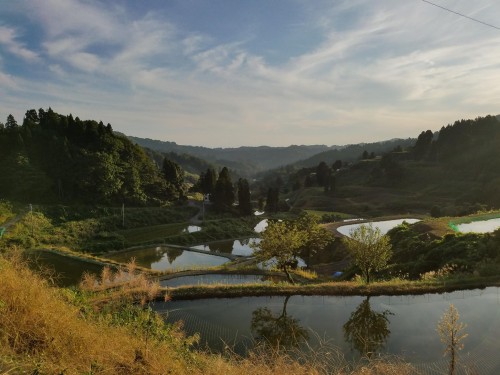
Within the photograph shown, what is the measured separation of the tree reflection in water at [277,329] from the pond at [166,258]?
22796mm

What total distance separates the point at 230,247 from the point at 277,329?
120ft

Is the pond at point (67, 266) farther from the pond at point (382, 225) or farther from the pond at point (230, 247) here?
the pond at point (382, 225)

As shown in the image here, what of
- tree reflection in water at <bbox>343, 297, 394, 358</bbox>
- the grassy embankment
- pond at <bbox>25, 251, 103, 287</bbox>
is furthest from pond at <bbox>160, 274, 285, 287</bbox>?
the grassy embankment

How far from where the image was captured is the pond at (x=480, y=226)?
32.5 metres

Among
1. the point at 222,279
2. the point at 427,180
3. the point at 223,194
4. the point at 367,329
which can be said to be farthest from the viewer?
the point at 427,180

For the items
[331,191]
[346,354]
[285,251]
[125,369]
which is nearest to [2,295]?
[125,369]

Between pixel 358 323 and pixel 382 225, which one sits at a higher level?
pixel 358 323

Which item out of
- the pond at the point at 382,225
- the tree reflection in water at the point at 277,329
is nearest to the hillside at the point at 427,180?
the pond at the point at 382,225

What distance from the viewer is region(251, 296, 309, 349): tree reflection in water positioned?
12448 millimetres

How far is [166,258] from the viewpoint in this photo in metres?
40.6

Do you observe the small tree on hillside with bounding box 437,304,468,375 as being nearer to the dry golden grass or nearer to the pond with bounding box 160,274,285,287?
the dry golden grass

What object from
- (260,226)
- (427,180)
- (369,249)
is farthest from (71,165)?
(427,180)

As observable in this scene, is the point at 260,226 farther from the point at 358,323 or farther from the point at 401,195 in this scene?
the point at 358,323

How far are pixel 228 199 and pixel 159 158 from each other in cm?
12231
